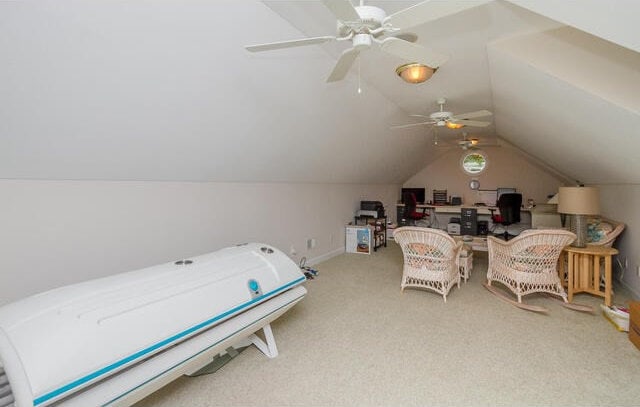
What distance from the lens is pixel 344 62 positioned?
1.82m

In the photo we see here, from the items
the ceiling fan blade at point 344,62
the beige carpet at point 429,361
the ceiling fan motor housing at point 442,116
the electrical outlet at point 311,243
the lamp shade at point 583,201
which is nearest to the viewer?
the ceiling fan blade at point 344,62

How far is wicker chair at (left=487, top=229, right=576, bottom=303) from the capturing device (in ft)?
9.80

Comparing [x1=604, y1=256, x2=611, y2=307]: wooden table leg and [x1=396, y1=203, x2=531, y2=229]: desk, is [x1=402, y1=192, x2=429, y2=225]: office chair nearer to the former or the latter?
[x1=396, y1=203, x2=531, y2=229]: desk

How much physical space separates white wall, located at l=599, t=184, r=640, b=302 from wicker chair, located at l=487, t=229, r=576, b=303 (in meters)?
0.95

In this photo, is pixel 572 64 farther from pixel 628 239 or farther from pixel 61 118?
pixel 61 118

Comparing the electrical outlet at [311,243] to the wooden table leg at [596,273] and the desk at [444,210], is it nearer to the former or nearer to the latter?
the desk at [444,210]

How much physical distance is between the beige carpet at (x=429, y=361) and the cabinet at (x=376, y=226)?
2.70 m

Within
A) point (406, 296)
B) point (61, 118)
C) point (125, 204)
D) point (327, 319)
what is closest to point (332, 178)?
point (406, 296)

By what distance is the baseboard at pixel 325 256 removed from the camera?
16.0 feet

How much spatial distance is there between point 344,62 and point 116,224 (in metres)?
2.29

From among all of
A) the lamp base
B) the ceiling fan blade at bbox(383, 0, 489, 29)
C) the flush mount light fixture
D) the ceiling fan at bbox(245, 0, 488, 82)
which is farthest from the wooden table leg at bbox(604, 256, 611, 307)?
the ceiling fan blade at bbox(383, 0, 489, 29)

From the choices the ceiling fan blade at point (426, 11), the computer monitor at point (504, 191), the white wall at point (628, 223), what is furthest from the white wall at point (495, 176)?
the ceiling fan blade at point (426, 11)

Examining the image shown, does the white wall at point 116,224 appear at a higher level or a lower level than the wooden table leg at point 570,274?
higher

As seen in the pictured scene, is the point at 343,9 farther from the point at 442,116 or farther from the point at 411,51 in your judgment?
the point at 442,116
